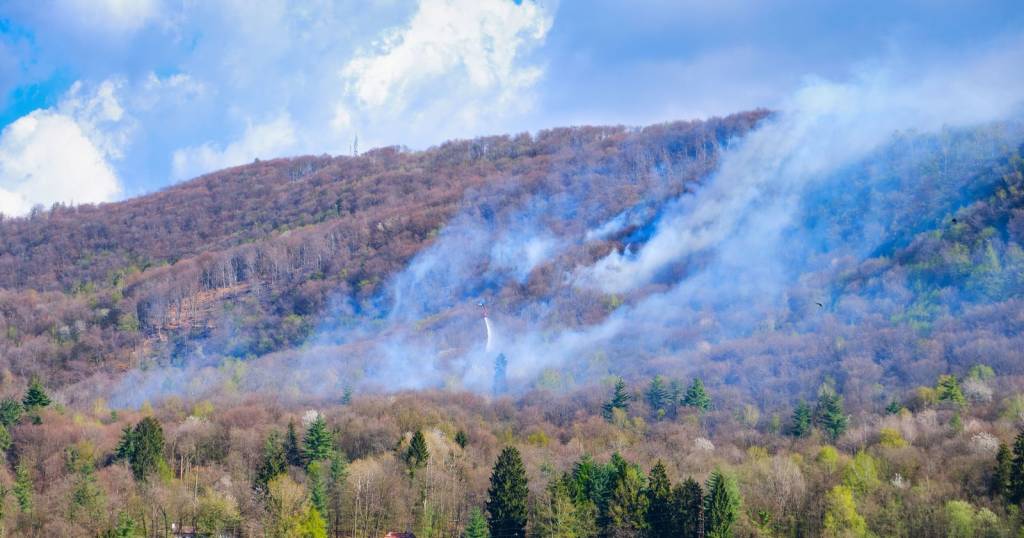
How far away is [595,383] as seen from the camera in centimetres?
12925

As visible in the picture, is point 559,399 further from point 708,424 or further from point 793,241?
point 793,241

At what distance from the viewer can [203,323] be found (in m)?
183

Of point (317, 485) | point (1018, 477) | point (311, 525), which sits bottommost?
point (1018, 477)

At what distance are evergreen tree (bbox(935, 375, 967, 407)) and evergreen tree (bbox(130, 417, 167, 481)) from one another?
71270mm

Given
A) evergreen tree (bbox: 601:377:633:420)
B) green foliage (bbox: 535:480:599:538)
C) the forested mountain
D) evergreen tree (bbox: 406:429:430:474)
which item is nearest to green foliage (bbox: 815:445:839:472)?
the forested mountain

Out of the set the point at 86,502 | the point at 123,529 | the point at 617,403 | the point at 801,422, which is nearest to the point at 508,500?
the point at 123,529

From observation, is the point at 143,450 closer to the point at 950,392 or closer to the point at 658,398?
the point at 658,398

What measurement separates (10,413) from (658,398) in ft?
209

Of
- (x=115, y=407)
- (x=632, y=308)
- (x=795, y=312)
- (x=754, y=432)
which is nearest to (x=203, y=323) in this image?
(x=115, y=407)

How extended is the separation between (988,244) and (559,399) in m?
63.7

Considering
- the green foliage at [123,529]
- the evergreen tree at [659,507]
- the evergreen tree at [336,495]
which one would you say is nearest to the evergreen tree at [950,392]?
the evergreen tree at [659,507]

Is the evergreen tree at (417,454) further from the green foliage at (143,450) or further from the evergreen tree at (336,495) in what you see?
the green foliage at (143,450)

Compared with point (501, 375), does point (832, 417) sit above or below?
below

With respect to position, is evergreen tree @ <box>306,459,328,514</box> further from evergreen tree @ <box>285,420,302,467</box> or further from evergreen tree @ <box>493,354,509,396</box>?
evergreen tree @ <box>493,354,509,396</box>
